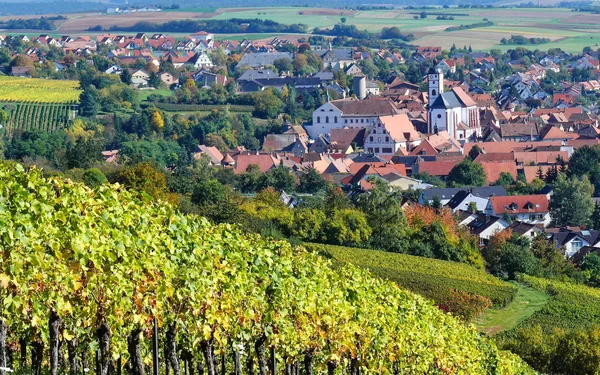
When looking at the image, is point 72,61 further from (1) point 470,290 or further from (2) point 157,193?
(1) point 470,290

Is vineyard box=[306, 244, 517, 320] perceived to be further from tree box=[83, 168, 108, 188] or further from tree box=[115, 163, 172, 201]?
tree box=[83, 168, 108, 188]

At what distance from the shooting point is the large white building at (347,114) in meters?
116

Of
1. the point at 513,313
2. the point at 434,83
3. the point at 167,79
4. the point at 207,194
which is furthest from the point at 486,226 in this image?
the point at 167,79

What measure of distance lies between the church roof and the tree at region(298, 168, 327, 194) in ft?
119

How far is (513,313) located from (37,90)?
7685 centimetres

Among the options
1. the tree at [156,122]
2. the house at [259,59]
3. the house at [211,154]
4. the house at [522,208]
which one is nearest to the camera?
the house at [522,208]

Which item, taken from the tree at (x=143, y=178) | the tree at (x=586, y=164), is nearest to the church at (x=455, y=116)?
the tree at (x=586, y=164)

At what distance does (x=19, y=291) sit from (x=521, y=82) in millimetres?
144176

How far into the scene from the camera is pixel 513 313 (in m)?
43.5

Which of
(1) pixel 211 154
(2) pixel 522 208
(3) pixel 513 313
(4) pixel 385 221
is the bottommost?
(1) pixel 211 154

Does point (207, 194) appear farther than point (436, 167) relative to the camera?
No

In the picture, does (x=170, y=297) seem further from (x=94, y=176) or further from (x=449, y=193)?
(x=449, y=193)

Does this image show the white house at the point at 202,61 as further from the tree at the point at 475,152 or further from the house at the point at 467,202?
the house at the point at 467,202

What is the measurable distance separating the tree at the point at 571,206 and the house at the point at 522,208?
599 millimetres
